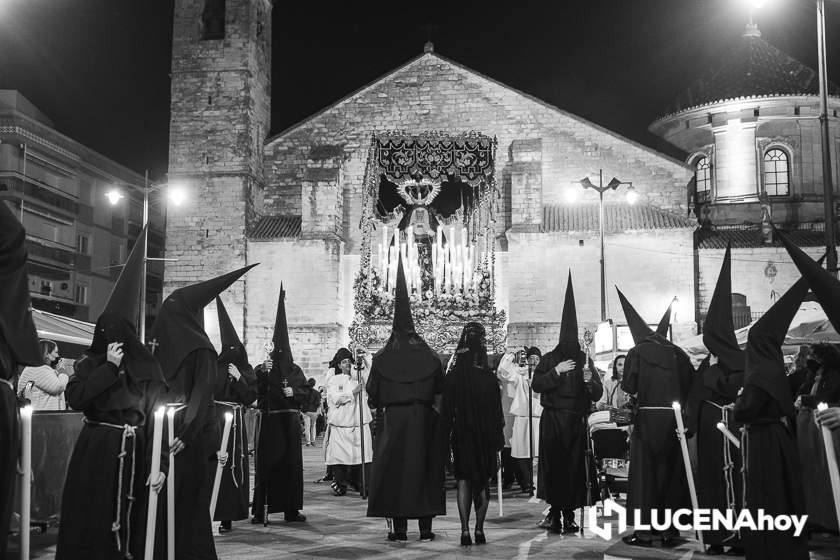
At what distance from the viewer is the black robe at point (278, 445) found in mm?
10227

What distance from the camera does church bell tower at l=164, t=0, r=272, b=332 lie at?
27.4m

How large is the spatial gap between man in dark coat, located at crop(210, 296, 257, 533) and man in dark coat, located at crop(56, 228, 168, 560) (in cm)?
259

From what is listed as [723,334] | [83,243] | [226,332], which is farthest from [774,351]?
[83,243]

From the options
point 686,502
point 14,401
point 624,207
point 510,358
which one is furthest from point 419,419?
point 624,207

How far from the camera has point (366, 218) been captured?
2705cm

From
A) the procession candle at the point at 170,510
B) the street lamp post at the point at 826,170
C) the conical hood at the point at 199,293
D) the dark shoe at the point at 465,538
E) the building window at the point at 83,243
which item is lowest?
the dark shoe at the point at 465,538

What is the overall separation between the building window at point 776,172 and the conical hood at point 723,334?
86.3 ft

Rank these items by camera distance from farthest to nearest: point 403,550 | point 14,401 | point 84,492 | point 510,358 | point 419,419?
point 510,358 < point 419,419 < point 403,550 < point 84,492 < point 14,401

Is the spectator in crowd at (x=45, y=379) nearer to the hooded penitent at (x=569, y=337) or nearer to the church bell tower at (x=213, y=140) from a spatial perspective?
the hooded penitent at (x=569, y=337)

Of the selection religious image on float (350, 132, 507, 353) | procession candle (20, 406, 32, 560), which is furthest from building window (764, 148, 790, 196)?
procession candle (20, 406, 32, 560)

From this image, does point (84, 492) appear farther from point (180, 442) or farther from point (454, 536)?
point (454, 536)

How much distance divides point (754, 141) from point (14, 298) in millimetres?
31032

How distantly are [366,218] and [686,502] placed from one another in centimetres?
1910

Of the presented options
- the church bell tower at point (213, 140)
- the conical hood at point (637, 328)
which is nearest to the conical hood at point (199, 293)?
the conical hood at point (637, 328)
